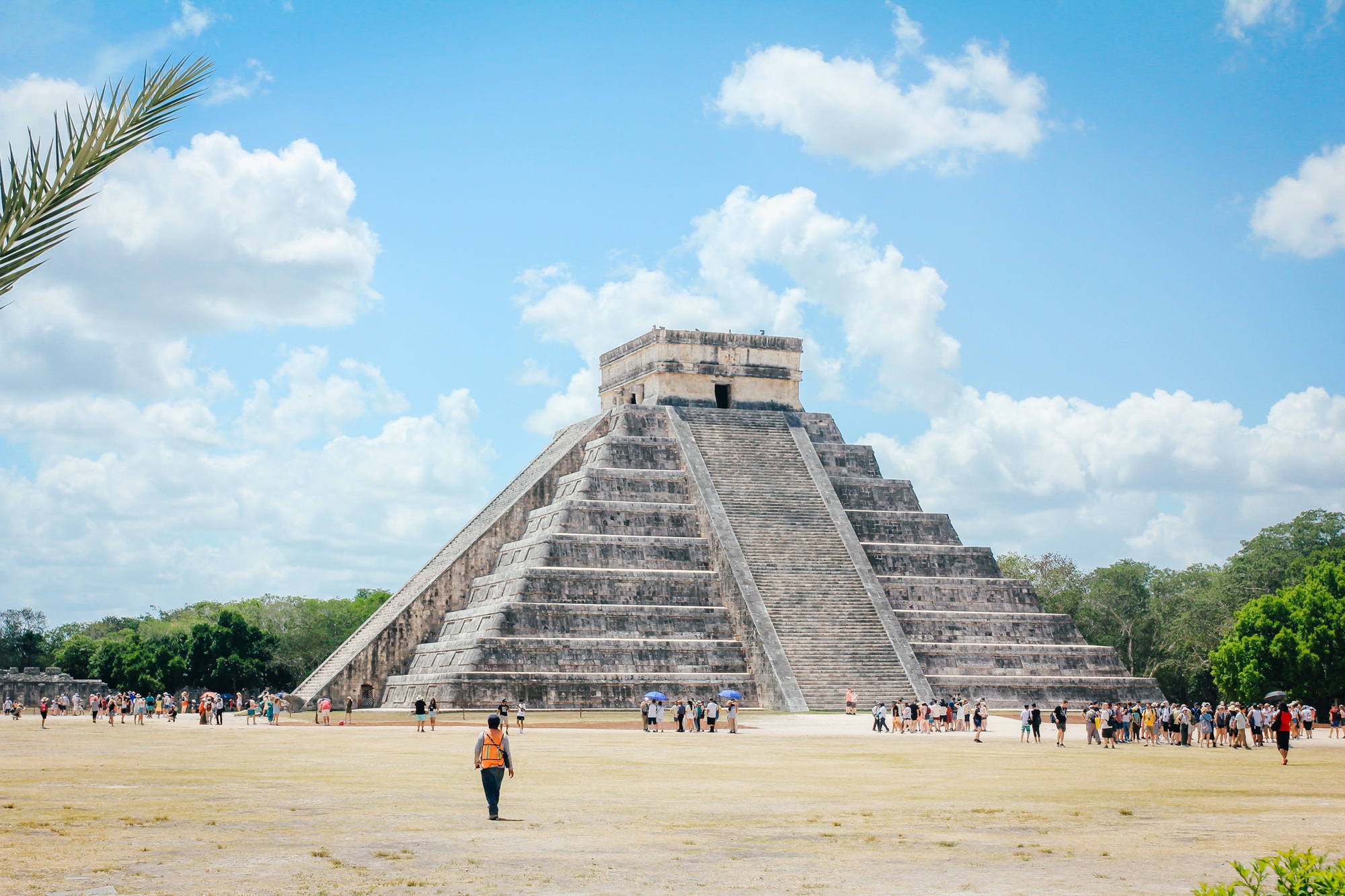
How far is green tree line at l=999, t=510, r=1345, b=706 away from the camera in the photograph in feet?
133

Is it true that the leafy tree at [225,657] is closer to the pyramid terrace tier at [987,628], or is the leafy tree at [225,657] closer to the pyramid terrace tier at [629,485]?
the pyramid terrace tier at [629,485]

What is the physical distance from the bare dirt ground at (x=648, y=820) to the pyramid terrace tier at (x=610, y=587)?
13486 millimetres

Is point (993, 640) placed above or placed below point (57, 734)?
above

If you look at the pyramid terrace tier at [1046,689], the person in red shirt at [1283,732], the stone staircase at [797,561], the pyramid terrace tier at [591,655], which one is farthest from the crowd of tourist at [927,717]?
the person in red shirt at [1283,732]

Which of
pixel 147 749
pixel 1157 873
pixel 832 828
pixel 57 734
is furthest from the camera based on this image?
pixel 57 734

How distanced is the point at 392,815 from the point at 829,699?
2275 centimetres

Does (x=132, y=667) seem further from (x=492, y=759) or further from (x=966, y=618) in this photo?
(x=492, y=759)

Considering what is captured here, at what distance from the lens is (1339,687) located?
40.0 meters

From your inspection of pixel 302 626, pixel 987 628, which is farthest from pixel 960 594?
pixel 302 626

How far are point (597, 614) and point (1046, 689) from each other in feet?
40.2

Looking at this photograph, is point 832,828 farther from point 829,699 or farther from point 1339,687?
point 1339,687

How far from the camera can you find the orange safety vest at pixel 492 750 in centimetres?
1255

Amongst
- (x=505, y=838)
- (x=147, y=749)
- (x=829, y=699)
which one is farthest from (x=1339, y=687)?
(x=505, y=838)

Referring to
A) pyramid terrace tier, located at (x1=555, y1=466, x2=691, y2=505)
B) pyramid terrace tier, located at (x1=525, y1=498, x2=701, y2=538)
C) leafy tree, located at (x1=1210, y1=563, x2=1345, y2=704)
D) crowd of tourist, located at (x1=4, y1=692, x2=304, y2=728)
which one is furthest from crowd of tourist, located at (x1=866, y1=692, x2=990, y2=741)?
crowd of tourist, located at (x1=4, y1=692, x2=304, y2=728)
